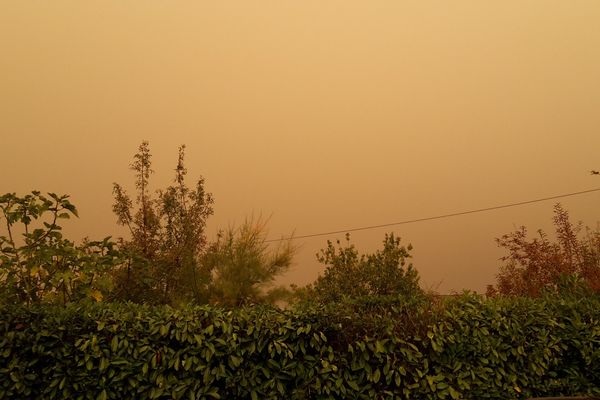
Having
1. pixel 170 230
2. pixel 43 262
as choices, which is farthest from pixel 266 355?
pixel 170 230

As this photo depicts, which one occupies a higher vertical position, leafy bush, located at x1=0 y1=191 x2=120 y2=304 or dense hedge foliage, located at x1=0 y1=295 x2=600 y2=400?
leafy bush, located at x1=0 y1=191 x2=120 y2=304

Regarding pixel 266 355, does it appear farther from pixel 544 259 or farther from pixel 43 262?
pixel 544 259

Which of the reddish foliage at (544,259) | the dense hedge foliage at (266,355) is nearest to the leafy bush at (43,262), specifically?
the dense hedge foliage at (266,355)

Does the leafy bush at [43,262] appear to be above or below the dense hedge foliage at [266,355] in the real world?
above

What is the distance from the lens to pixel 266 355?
3.35 metres

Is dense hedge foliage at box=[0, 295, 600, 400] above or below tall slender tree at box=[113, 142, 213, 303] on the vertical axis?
below

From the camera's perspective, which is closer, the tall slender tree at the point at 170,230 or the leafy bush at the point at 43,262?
the leafy bush at the point at 43,262

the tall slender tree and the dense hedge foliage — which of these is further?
the tall slender tree

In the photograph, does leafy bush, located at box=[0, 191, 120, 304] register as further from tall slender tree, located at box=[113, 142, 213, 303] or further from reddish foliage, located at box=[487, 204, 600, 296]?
reddish foliage, located at box=[487, 204, 600, 296]

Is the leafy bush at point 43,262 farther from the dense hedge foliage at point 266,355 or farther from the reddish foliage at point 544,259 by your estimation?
the reddish foliage at point 544,259

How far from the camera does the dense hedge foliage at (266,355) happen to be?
321cm

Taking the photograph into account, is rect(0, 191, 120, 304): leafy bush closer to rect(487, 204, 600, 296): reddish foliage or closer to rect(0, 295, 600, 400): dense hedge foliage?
rect(0, 295, 600, 400): dense hedge foliage

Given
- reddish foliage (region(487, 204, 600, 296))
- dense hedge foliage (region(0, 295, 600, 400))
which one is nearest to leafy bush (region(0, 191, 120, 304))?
dense hedge foliage (region(0, 295, 600, 400))

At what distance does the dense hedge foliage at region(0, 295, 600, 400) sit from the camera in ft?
10.5
